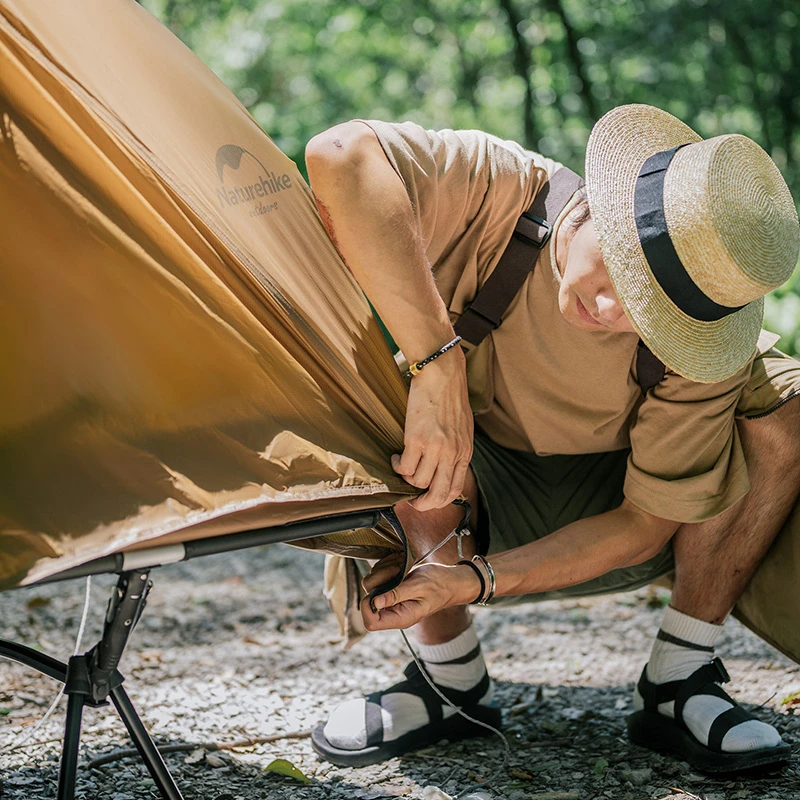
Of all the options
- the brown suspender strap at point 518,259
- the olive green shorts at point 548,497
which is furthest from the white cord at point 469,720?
the brown suspender strap at point 518,259

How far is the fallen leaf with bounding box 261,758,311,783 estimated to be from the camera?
83.7 inches

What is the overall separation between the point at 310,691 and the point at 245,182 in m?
1.54

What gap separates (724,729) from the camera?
6.97 feet

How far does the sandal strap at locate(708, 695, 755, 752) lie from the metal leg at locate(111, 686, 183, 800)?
1.18m

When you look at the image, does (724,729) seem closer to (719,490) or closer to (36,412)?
(719,490)

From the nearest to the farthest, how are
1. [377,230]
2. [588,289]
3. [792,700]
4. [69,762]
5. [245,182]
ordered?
[69,762] → [245,182] → [377,230] → [588,289] → [792,700]

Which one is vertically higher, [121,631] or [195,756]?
[121,631]

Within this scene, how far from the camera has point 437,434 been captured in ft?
6.18

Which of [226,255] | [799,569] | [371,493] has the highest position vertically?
[226,255]

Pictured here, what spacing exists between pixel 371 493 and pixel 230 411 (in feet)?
1.01

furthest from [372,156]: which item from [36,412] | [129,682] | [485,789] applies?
[129,682]

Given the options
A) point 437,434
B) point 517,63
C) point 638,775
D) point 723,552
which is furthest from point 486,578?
point 517,63

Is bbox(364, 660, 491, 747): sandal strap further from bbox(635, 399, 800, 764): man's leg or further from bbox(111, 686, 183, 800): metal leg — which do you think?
bbox(111, 686, 183, 800): metal leg

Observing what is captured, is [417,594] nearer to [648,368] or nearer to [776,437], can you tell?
[648,368]
